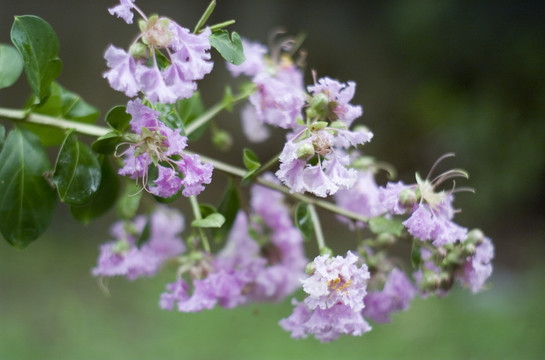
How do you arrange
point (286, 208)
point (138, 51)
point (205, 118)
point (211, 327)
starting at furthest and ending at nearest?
→ point (211, 327), point (286, 208), point (205, 118), point (138, 51)

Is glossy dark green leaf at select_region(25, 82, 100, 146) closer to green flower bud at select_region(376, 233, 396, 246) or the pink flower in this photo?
green flower bud at select_region(376, 233, 396, 246)

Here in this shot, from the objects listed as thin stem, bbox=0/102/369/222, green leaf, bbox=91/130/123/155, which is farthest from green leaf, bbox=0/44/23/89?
green leaf, bbox=91/130/123/155

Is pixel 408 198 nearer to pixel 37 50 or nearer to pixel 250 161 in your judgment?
pixel 250 161

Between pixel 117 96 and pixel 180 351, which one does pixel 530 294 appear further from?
pixel 117 96

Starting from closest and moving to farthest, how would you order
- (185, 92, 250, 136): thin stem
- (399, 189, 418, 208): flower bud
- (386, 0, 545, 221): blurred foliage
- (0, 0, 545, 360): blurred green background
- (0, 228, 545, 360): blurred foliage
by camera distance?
(399, 189, 418, 208): flower bud, (185, 92, 250, 136): thin stem, (0, 228, 545, 360): blurred foliage, (0, 0, 545, 360): blurred green background, (386, 0, 545, 221): blurred foliage

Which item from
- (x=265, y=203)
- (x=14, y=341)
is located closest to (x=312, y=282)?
(x=265, y=203)

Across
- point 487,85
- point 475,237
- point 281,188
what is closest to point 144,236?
point 281,188

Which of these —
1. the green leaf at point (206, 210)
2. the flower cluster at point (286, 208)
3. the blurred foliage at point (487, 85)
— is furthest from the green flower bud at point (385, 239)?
the blurred foliage at point (487, 85)
